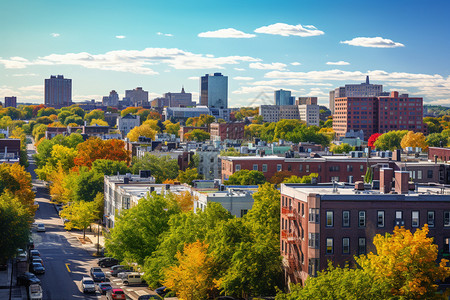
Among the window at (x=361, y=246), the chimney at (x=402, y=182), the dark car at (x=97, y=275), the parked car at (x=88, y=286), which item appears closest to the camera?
the window at (x=361, y=246)

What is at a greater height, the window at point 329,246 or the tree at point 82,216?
the window at point 329,246

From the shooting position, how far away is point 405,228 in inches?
2511

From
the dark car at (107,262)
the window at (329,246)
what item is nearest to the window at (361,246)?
the window at (329,246)

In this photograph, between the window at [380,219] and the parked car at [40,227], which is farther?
the parked car at [40,227]

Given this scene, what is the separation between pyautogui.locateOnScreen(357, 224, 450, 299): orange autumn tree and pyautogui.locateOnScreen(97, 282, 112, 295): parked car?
32332mm

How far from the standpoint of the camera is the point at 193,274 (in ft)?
222

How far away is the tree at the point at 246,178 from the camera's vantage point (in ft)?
396

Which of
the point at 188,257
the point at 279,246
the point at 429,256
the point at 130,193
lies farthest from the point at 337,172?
the point at 429,256

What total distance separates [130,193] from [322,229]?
1824 inches

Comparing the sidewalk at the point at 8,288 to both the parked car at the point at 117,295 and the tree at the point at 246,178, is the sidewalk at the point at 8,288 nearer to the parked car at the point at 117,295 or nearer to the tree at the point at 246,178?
the parked car at the point at 117,295

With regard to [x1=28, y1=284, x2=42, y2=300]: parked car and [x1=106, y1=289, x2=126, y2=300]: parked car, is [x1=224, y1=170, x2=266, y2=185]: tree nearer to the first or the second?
[x1=106, y1=289, x2=126, y2=300]: parked car

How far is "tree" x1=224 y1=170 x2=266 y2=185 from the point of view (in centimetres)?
12069

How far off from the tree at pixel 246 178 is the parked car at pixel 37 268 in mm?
38657

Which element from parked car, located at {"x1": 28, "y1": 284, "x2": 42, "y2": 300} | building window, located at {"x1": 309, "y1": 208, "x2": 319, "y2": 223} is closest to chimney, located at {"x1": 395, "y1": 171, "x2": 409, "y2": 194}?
building window, located at {"x1": 309, "y1": 208, "x2": 319, "y2": 223}
